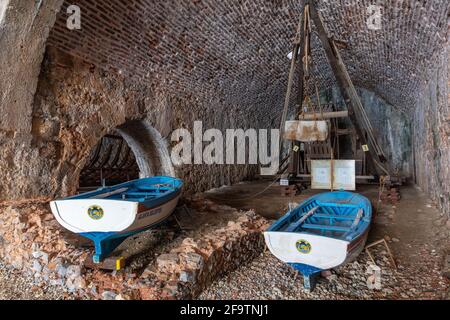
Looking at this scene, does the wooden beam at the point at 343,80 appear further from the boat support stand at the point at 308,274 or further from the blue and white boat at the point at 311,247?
the boat support stand at the point at 308,274

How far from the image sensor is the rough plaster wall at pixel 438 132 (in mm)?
4318

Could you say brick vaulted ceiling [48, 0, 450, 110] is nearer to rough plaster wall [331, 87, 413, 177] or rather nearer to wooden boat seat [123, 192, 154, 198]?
wooden boat seat [123, 192, 154, 198]

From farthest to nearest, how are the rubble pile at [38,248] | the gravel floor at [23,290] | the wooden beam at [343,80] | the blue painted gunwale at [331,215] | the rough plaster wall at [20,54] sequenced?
the wooden beam at [343,80] → the blue painted gunwale at [331,215] → the rough plaster wall at [20,54] → the rubble pile at [38,248] → the gravel floor at [23,290]

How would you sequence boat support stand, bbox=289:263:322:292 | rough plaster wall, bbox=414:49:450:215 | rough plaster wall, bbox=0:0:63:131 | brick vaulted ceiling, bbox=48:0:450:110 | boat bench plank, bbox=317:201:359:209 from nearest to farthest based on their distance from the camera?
boat support stand, bbox=289:263:322:292 → rough plaster wall, bbox=0:0:63:131 → brick vaulted ceiling, bbox=48:0:450:110 → boat bench plank, bbox=317:201:359:209 → rough plaster wall, bbox=414:49:450:215

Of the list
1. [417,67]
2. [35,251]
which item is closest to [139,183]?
[35,251]

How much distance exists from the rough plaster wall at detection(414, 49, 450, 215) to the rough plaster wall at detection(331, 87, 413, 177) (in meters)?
3.56

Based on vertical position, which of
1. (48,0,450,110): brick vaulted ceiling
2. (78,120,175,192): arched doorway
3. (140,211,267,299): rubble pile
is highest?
(48,0,450,110): brick vaulted ceiling

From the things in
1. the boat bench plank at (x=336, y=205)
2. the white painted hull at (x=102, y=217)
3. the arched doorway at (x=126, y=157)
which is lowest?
the boat bench plank at (x=336, y=205)

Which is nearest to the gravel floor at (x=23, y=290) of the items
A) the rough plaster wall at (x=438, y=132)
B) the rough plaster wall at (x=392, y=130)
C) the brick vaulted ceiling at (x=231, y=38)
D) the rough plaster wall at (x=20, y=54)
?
the rough plaster wall at (x=20, y=54)

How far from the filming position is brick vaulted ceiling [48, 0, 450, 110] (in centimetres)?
403

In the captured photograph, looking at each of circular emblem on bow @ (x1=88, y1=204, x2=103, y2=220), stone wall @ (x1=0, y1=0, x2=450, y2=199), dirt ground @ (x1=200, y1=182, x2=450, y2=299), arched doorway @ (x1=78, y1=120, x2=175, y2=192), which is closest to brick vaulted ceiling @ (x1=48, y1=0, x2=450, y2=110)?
stone wall @ (x1=0, y1=0, x2=450, y2=199)

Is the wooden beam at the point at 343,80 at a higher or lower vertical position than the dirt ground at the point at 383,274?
higher

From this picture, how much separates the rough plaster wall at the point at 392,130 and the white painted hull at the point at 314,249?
823cm

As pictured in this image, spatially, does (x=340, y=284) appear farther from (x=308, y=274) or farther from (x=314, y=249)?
(x=314, y=249)
